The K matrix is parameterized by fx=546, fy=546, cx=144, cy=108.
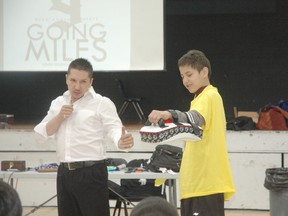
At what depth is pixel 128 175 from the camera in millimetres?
4500

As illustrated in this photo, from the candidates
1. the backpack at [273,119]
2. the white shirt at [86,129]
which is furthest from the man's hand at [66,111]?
the backpack at [273,119]

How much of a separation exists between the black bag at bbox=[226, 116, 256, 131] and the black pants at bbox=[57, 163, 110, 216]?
314 centimetres

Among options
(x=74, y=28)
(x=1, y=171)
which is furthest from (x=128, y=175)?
(x=74, y=28)

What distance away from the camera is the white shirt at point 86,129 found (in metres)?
3.34

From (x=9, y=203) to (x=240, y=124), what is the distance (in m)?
4.92

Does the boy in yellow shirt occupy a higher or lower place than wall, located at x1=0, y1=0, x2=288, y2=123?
lower

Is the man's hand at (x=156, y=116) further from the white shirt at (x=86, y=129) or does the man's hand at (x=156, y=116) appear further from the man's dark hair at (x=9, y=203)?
the man's dark hair at (x=9, y=203)

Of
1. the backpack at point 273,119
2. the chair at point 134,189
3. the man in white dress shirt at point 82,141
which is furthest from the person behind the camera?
the backpack at point 273,119

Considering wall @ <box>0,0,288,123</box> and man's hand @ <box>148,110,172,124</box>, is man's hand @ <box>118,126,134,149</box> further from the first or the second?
wall @ <box>0,0,288,123</box>

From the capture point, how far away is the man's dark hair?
1.53 metres

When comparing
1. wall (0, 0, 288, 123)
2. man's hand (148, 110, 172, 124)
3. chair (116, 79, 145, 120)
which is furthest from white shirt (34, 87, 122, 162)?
wall (0, 0, 288, 123)

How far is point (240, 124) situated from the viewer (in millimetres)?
6238

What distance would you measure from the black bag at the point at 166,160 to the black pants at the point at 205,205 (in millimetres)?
1647

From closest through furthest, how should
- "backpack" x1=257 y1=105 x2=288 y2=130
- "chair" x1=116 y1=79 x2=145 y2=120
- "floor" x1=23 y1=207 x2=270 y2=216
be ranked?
"floor" x1=23 y1=207 x2=270 y2=216
"backpack" x1=257 y1=105 x2=288 y2=130
"chair" x1=116 y1=79 x2=145 y2=120
